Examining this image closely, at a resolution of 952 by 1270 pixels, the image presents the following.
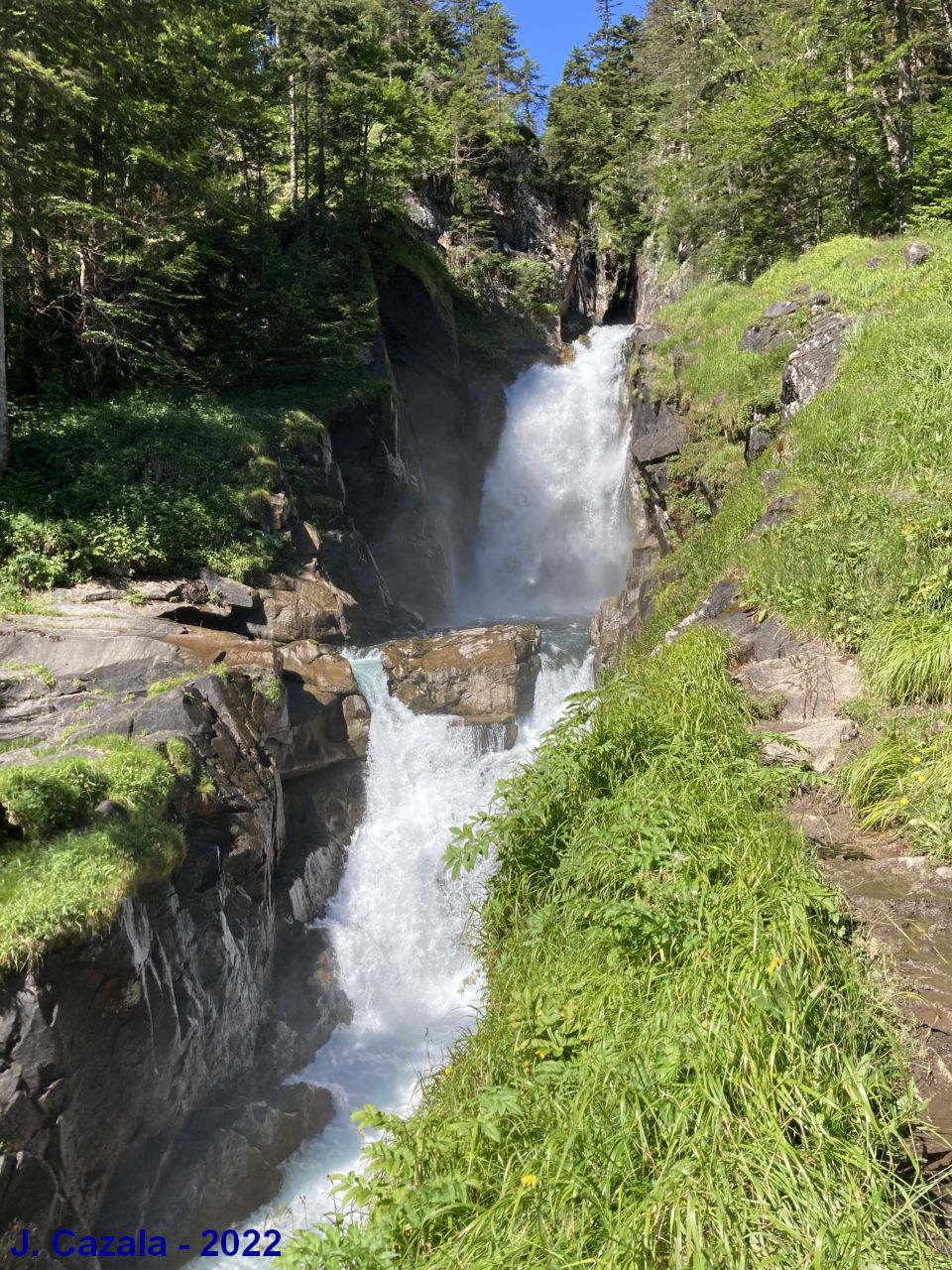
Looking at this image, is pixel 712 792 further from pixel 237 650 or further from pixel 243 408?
pixel 243 408

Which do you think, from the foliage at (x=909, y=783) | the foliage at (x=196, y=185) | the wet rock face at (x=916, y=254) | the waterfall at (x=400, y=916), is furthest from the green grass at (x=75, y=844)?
the wet rock face at (x=916, y=254)

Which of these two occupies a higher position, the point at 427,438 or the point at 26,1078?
the point at 427,438

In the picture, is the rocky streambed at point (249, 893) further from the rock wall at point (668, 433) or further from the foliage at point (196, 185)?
the foliage at point (196, 185)

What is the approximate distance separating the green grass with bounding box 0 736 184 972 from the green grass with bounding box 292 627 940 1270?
395 centimetres

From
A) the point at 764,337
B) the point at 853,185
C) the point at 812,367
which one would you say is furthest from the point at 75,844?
the point at 853,185

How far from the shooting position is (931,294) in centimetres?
881

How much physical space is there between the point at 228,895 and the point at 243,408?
466 inches

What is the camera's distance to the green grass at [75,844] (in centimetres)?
554

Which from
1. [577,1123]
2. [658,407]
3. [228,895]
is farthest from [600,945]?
[658,407]

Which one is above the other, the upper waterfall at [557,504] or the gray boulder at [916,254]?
the gray boulder at [916,254]

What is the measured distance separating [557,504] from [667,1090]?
2145 cm

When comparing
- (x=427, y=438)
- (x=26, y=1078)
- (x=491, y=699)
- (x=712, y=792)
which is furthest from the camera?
(x=427, y=438)

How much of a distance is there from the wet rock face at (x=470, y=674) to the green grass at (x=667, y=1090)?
8.99 m

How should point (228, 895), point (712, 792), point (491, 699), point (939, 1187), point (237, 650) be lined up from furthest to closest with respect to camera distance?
point (491, 699), point (237, 650), point (228, 895), point (712, 792), point (939, 1187)
